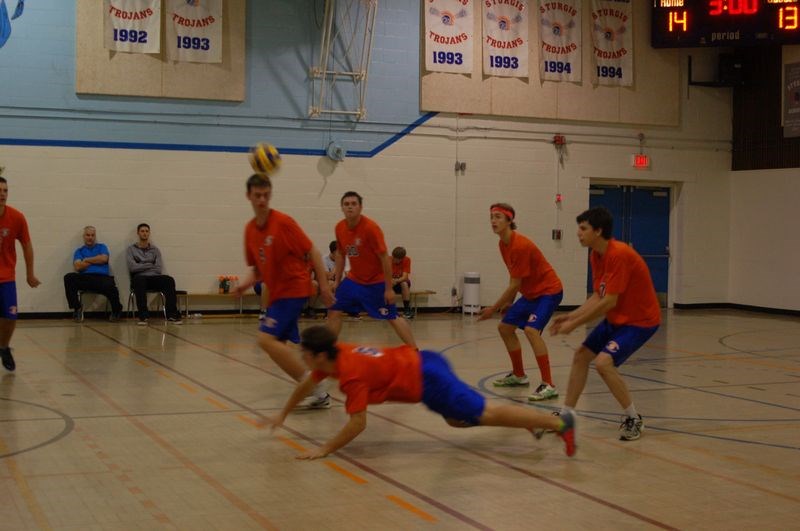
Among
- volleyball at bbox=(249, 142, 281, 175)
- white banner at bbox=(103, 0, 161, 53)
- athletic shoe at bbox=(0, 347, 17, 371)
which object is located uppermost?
white banner at bbox=(103, 0, 161, 53)

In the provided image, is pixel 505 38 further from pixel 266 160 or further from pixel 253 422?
pixel 253 422

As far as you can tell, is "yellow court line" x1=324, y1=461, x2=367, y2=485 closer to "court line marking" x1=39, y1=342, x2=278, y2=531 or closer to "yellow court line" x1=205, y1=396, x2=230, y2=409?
"court line marking" x1=39, y1=342, x2=278, y2=531

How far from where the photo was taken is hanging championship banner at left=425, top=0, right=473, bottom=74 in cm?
1956

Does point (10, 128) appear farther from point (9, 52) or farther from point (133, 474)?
point (133, 474)

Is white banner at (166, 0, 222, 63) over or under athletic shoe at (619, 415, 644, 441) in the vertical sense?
over

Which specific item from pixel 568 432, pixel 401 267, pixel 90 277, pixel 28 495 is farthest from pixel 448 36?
pixel 28 495

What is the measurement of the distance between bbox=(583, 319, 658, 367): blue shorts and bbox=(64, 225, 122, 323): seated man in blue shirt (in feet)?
38.0

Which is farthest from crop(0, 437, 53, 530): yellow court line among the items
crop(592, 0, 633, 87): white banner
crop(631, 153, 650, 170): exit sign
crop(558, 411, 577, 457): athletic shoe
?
crop(631, 153, 650, 170): exit sign

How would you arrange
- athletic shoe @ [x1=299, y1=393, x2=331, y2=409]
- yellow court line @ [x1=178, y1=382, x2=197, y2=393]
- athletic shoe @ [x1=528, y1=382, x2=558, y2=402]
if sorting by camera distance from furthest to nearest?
yellow court line @ [x1=178, y1=382, x2=197, y2=393], athletic shoe @ [x1=528, y1=382, x2=558, y2=402], athletic shoe @ [x1=299, y1=393, x2=331, y2=409]

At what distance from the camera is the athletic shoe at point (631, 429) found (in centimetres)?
749

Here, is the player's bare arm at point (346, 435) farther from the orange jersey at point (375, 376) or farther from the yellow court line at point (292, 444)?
the yellow court line at point (292, 444)

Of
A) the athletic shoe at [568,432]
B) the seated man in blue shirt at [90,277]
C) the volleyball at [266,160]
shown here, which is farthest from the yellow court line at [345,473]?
the seated man in blue shirt at [90,277]

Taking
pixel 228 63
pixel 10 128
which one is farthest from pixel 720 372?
pixel 10 128

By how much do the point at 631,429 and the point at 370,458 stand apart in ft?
7.15
